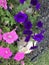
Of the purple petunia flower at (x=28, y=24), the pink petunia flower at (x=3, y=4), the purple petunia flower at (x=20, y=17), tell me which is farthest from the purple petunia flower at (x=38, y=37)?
the pink petunia flower at (x=3, y=4)

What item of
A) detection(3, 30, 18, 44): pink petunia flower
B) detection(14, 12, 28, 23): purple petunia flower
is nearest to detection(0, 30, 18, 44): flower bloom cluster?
detection(3, 30, 18, 44): pink petunia flower

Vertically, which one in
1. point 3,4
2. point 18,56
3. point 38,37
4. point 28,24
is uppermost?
point 3,4

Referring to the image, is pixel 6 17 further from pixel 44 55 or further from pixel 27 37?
pixel 44 55

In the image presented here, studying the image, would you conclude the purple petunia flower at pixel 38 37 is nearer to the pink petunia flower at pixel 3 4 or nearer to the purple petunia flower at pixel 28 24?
the purple petunia flower at pixel 28 24

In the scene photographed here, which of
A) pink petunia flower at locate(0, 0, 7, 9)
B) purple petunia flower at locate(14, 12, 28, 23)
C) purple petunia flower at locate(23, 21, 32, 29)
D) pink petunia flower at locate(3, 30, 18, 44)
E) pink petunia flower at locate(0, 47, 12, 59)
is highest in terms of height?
pink petunia flower at locate(0, 0, 7, 9)

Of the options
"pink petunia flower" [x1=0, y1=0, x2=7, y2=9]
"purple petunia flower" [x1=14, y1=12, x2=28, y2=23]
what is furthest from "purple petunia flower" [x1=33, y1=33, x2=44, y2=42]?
"pink petunia flower" [x1=0, y1=0, x2=7, y2=9]

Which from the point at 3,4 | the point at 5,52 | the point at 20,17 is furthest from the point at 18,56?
the point at 3,4

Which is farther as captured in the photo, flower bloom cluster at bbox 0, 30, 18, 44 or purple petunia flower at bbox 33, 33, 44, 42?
purple petunia flower at bbox 33, 33, 44, 42

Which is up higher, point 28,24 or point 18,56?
point 28,24

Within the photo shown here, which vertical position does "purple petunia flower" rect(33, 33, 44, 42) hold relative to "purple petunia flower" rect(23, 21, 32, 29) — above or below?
below

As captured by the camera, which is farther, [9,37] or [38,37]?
[38,37]

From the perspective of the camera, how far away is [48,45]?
11.7 ft

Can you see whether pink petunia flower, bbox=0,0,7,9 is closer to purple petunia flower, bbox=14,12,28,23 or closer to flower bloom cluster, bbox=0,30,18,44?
purple petunia flower, bbox=14,12,28,23

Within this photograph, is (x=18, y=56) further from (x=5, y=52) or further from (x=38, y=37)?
(x=38, y=37)
